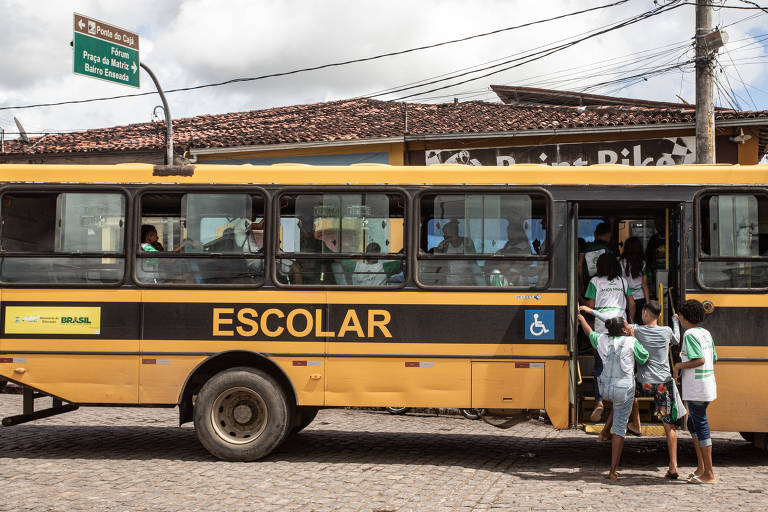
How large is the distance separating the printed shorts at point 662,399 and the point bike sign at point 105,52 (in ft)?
41.2

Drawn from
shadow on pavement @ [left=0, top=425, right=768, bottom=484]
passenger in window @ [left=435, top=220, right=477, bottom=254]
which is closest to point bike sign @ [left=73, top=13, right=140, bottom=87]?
shadow on pavement @ [left=0, top=425, right=768, bottom=484]

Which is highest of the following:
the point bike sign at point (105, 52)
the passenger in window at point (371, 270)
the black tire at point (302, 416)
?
the point bike sign at point (105, 52)

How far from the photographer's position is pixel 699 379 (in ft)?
23.8

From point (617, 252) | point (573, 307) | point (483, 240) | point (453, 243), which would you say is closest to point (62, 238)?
point (453, 243)

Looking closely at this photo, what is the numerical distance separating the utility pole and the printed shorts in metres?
6.75

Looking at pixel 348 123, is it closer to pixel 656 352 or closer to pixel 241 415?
pixel 241 415

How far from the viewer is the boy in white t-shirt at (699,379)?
23.7ft

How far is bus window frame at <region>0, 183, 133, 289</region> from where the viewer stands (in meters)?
8.27

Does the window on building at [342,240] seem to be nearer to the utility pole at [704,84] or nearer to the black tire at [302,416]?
the black tire at [302,416]

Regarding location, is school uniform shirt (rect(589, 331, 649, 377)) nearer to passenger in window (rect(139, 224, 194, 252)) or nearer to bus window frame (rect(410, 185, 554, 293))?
bus window frame (rect(410, 185, 554, 293))

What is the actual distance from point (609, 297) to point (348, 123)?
17668 mm

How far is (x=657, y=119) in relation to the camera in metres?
20.4

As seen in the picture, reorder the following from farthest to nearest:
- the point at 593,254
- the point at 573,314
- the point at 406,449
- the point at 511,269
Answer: the point at 406,449, the point at 593,254, the point at 511,269, the point at 573,314

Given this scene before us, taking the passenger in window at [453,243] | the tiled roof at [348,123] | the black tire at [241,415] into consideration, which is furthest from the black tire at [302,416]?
the tiled roof at [348,123]
